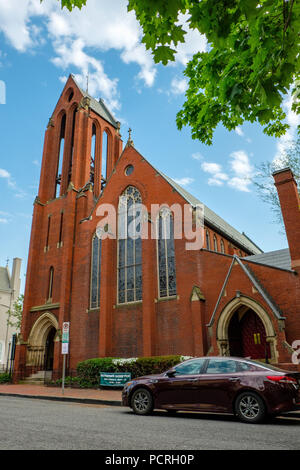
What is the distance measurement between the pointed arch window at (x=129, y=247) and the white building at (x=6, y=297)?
3028 centimetres

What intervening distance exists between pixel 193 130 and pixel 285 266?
11163mm

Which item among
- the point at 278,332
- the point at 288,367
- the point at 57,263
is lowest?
the point at 288,367

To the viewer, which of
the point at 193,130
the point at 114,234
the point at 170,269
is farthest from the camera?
the point at 114,234

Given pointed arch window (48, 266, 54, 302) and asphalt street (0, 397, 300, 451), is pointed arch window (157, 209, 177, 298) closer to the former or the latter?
pointed arch window (48, 266, 54, 302)

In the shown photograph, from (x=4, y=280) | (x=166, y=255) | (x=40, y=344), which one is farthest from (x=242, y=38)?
(x=4, y=280)

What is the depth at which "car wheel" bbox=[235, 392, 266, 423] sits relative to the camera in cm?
693

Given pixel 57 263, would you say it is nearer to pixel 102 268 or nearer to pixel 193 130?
pixel 102 268

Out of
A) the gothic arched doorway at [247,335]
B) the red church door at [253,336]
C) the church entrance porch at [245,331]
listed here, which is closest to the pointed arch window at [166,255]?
the gothic arched doorway at [247,335]

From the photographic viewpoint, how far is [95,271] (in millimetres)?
22719

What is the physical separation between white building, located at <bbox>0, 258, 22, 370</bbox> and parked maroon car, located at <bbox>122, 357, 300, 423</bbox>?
41.9 meters

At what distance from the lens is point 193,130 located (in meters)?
7.11

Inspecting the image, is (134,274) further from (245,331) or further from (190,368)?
(190,368)

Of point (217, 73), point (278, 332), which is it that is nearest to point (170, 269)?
point (278, 332)

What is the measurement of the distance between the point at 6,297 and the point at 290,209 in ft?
153
